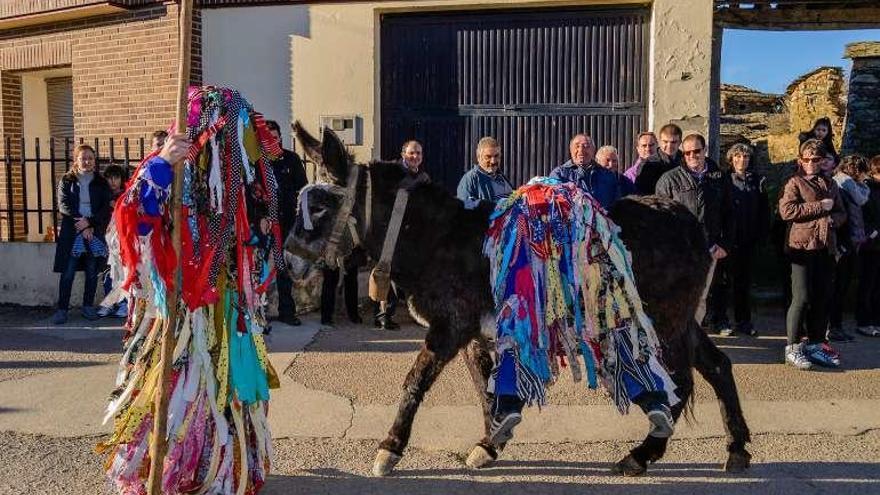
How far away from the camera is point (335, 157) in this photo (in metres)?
3.56

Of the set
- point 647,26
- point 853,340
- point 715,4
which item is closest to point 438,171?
point 647,26

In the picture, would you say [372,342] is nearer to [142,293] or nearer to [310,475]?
[310,475]

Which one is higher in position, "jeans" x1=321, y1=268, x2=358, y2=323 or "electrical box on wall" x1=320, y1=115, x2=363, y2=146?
"electrical box on wall" x1=320, y1=115, x2=363, y2=146

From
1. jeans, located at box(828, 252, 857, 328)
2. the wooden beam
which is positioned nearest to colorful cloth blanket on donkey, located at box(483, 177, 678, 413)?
jeans, located at box(828, 252, 857, 328)

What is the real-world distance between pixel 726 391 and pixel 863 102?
34.0ft

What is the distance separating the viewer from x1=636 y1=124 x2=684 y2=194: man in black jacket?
6496 millimetres

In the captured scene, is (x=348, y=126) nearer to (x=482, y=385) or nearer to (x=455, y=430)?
(x=455, y=430)

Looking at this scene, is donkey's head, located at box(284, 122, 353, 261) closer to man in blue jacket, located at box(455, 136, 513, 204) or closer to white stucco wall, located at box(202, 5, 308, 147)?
man in blue jacket, located at box(455, 136, 513, 204)

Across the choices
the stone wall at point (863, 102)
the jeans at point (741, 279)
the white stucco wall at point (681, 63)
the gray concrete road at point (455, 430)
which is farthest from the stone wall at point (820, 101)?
the gray concrete road at point (455, 430)

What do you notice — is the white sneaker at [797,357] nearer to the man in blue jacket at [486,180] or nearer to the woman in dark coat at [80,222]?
the man in blue jacket at [486,180]

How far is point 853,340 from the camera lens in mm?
6969

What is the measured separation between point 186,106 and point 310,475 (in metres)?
2.01

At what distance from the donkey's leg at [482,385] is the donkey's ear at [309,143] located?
1254 mm

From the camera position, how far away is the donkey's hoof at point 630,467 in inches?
153
